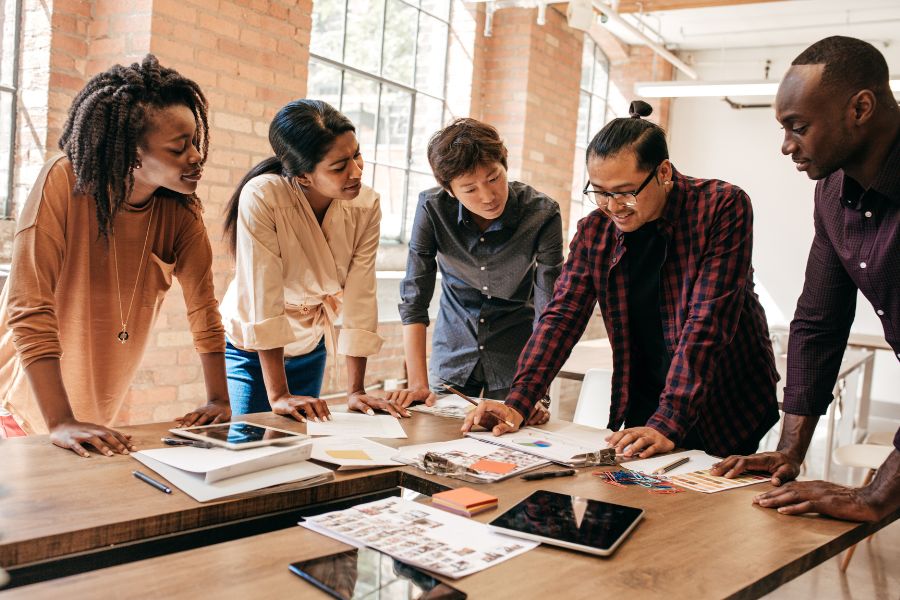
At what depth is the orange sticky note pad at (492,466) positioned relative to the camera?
5.46 feet

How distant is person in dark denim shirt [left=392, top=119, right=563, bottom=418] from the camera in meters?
2.63

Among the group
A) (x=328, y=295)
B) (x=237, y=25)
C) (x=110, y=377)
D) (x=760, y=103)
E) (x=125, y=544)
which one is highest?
(x=760, y=103)

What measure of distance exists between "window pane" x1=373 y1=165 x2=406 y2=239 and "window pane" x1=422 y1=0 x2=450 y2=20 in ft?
4.18

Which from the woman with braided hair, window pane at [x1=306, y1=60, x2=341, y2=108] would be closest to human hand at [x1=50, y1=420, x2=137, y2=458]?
the woman with braided hair

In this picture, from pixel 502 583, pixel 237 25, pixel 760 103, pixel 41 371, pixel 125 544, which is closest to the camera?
pixel 502 583

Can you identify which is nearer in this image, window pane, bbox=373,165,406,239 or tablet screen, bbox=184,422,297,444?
tablet screen, bbox=184,422,297,444

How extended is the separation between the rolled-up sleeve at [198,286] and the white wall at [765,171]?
7.33 meters

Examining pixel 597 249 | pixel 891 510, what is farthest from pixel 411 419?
pixel 891 510

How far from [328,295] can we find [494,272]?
555 millimetres

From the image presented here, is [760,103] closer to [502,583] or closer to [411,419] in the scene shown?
[411,419]

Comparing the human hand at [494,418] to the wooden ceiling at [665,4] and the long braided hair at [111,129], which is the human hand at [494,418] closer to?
the long braided hair at [111,129]

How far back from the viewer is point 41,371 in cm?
168

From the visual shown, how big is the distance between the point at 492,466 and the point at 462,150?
103cm

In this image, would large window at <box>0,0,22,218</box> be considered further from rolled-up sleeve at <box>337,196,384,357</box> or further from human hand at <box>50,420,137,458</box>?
human hand at <box>50,420,137,458</box>
